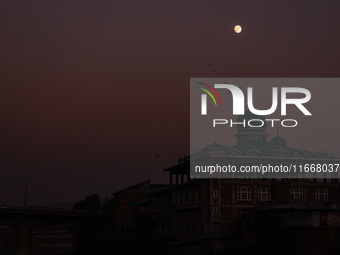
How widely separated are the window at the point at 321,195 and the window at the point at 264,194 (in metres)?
6.53

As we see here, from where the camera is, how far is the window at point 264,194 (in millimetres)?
67250

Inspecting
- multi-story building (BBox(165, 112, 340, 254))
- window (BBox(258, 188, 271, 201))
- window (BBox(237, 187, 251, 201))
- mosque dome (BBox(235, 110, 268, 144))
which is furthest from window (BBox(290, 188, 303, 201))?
mosque dome (BBox(235, 110, 268, 144))

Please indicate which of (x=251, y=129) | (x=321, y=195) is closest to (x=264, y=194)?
(x=321, y=195)

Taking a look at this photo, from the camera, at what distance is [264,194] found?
67.4 meters

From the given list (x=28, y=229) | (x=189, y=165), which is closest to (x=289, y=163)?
(x=189, y=165)

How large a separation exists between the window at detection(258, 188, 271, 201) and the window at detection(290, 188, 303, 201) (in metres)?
2.91

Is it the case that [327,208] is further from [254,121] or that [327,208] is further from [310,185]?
[254,121]

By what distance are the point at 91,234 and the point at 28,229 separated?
10671mm

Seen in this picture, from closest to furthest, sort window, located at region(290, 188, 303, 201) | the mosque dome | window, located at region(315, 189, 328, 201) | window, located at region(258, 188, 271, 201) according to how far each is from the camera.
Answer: window, located at region(258, 188, 271, 201)
window, located at region(290, 188, 303, 201)
window, located at region(315, 189, 328, 201)
the mosque dome

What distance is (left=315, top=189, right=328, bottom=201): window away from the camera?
69.9 meters

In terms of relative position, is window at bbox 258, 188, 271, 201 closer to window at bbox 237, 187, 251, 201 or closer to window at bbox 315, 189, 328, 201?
window at bbox 237, 187, 251, 201

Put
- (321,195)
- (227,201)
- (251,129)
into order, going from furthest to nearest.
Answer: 1. (251,129)
2. (321,195)
3. (227,201)

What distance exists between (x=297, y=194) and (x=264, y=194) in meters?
4.32

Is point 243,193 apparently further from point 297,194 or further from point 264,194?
point 297,194
